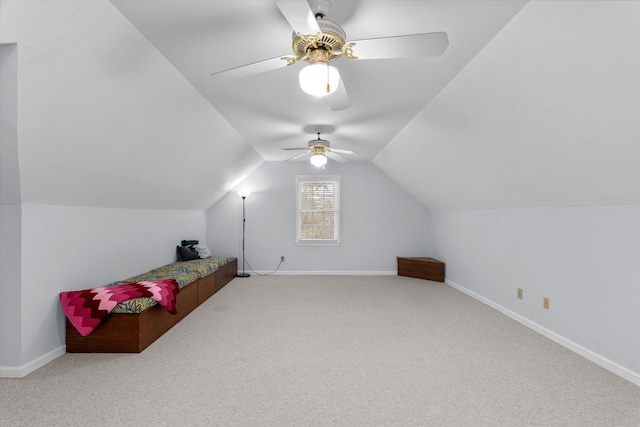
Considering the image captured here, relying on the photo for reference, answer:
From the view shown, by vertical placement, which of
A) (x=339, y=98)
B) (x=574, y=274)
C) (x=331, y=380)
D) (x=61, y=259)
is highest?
(x=339, y=98)

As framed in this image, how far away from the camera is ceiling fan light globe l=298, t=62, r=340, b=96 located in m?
1.64

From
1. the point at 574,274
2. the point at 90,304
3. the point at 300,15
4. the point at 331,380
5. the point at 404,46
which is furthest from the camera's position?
the point at 574,274

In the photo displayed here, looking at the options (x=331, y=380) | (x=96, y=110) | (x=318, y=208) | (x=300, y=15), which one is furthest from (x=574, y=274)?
(x=318, y=208)

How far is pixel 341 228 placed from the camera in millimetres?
6512

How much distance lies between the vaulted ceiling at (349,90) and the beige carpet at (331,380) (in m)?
1.43

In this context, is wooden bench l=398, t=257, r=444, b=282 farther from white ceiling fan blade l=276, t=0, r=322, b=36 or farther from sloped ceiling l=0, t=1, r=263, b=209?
white ceiling fan blade l=276, t=0, r=322, b=36

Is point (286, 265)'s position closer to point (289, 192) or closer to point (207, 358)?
point (289, 192)

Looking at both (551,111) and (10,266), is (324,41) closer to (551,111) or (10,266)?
(551,111)

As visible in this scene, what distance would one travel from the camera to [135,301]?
8.95 feet

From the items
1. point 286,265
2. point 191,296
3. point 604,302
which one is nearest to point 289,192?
point 286,265

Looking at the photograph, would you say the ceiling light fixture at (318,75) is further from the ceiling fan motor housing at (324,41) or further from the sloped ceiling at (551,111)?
the sloped ceiling at (551,111)

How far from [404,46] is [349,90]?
1417 millimetres

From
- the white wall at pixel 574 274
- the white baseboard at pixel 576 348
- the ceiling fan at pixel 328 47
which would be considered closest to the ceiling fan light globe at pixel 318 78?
the ceiling fan at pixel 328 47

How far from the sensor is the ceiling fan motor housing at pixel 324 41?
5.37 feet
